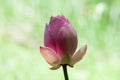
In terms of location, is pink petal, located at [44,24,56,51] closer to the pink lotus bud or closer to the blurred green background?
the pink lotus bud

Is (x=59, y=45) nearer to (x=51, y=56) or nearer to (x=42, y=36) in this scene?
(x=51, y=56)

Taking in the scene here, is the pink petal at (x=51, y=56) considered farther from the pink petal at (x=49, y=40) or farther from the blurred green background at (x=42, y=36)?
the blurred green background at (x=42, y=36)

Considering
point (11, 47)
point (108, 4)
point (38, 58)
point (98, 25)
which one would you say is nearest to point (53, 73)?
point (38, 58)

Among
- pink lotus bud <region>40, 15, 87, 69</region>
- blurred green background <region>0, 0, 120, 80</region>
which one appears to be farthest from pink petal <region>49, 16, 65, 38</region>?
blurred green background <region>0, 0, 120, 80</region>

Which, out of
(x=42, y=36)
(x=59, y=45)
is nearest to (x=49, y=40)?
(x=59, y=45)

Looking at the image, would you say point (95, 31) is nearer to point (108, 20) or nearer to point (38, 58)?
point (108, 20)
